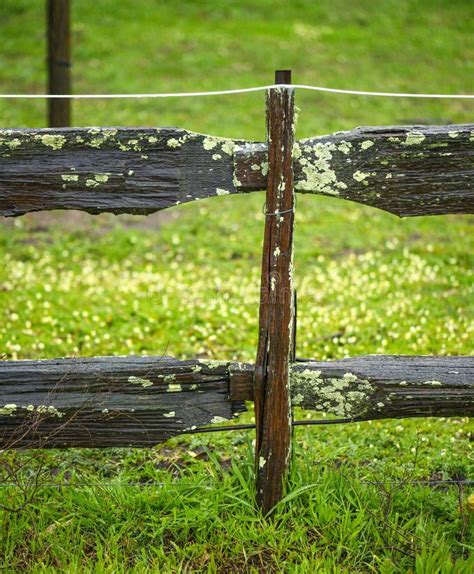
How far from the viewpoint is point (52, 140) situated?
4246mm

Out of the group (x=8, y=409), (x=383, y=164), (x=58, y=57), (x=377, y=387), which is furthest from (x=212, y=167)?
(x=58, y=57)

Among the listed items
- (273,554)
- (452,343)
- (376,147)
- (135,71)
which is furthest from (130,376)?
(135,71)

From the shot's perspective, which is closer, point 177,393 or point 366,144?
point 366,144

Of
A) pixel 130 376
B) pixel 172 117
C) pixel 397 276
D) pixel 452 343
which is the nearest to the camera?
pixel 130 376

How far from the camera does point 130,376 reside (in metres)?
4.46

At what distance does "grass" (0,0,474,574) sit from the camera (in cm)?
430

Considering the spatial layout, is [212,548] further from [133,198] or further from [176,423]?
[133,198]

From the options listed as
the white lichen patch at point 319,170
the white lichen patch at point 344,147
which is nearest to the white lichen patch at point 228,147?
the white lichen patch at point 319,170

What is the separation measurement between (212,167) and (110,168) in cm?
63

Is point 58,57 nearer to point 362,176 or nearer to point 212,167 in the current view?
point 212,167

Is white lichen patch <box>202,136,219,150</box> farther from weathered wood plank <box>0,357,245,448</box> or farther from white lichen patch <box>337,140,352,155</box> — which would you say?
weathered wood plank <box>0,357,245,448</box>

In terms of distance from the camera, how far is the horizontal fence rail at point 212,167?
13.8 feet

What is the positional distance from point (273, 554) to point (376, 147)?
8.35ft

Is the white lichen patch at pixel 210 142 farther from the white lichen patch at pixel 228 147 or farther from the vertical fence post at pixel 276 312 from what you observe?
the vertical fence post at pixel 276 312
